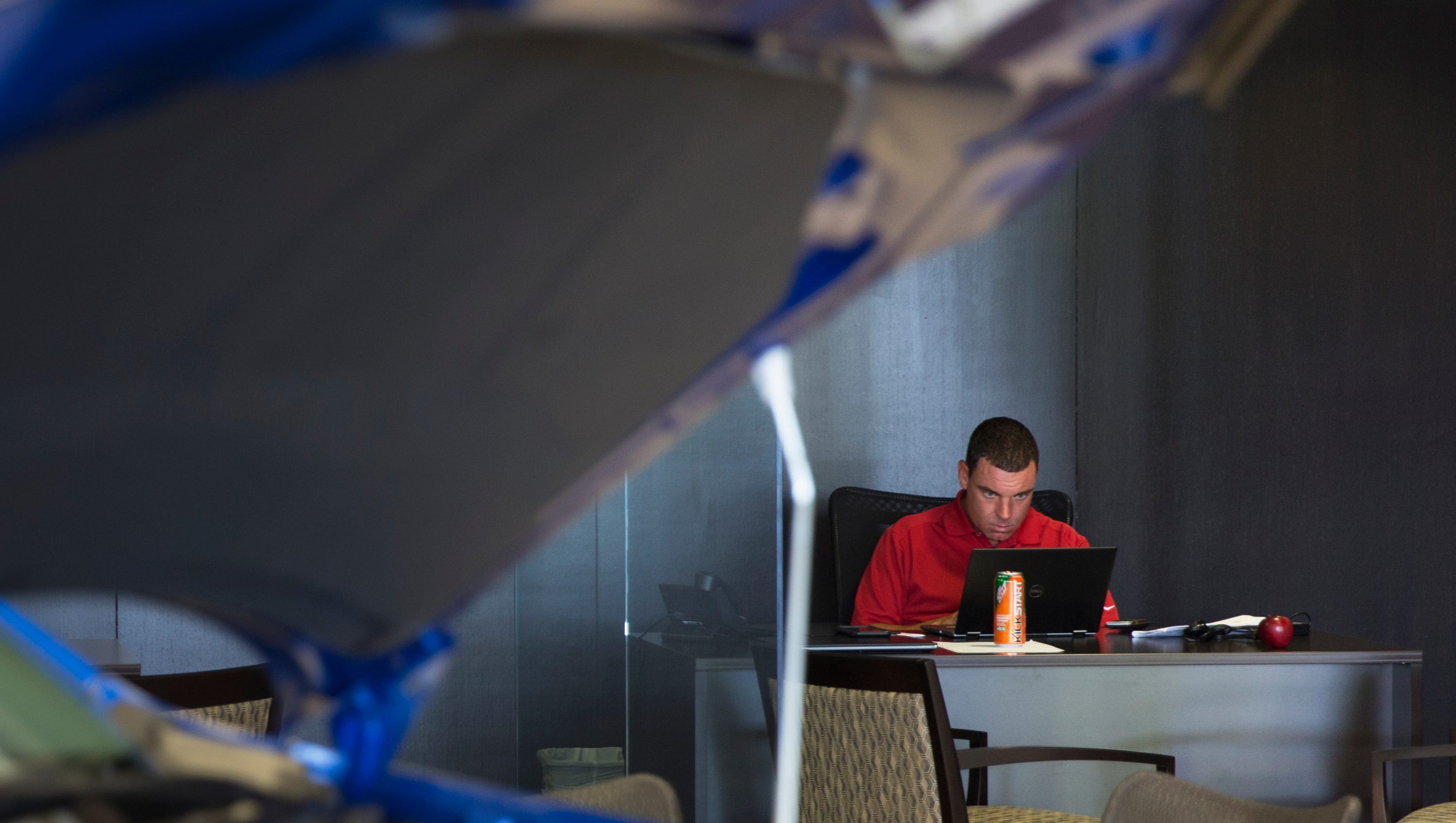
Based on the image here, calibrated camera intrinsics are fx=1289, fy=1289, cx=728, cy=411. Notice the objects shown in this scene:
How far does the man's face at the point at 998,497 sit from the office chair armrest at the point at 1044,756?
1077 mm

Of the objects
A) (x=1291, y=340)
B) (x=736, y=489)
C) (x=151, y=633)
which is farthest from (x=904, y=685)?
(x=1291, y=340)

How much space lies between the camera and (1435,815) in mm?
2420

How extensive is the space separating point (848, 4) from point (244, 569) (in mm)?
265

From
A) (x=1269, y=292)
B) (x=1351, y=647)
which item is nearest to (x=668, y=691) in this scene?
(x=1351, y=647)

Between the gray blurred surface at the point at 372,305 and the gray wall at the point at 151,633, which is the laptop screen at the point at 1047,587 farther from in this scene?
the gray blurred surface at the point at 372,305

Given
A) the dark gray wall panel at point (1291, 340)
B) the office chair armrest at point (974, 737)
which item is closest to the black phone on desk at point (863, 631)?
the office chair armrest at point (974, 737)

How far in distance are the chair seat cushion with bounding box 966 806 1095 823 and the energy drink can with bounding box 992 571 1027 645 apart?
50 cm

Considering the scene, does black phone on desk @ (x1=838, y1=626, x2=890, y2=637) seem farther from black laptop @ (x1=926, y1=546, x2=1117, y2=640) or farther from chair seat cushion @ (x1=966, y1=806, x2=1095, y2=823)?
chair seat cushion @ (x1=966, y1=806, x2=1095, y2=823)

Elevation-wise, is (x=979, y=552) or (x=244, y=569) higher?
(x=244, y=569)

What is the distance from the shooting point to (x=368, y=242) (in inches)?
13.0

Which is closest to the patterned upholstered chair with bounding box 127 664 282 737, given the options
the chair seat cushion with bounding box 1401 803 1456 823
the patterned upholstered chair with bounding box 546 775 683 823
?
the patterned upholstered chair with bounding box 546 775 683 823

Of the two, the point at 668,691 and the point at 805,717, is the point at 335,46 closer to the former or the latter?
the point at 805,717

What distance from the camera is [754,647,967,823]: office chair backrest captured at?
1975 mm

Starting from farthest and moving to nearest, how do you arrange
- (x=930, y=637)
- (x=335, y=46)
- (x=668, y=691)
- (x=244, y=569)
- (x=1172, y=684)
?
1. (x=930, y=637)
2. (x=1172, y=684)
3. (x=668, y=691)
4. (x=244, y=569)
5. (x=335, y=46)
